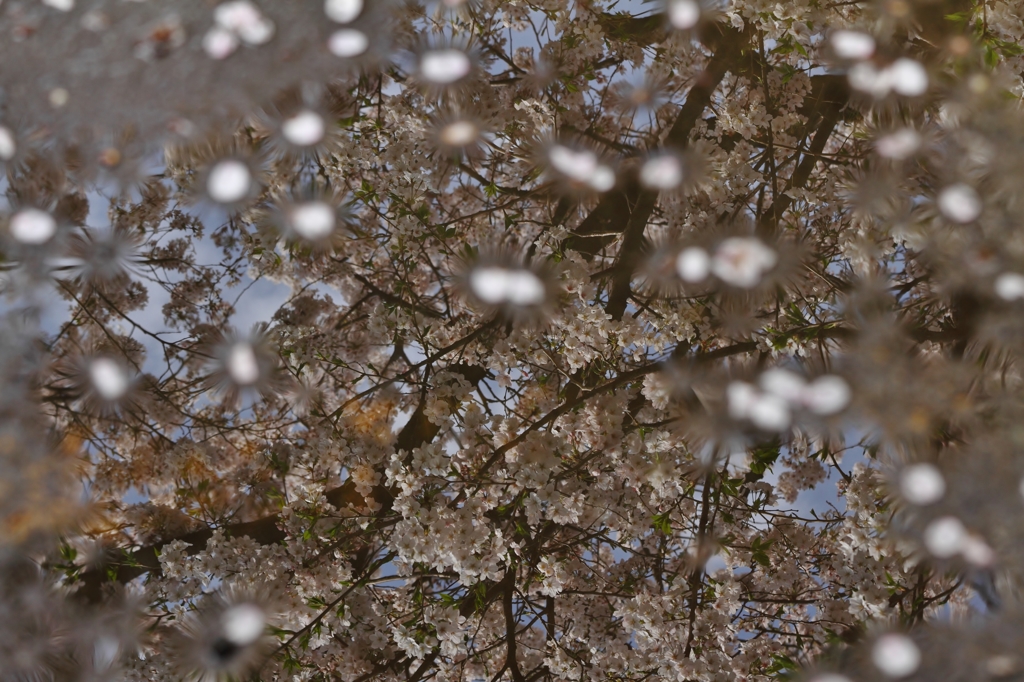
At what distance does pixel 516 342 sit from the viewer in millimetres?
2000

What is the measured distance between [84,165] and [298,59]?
0.48 m

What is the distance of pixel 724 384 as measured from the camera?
135 cm

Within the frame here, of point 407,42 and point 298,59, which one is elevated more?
point 298,59

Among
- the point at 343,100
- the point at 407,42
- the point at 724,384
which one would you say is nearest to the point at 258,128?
the point at 407,42

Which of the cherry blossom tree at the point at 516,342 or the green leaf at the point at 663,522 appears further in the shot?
the green leaf at the point at 663,522

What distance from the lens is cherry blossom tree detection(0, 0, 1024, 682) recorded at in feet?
3.90

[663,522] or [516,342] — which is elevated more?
[516,342]

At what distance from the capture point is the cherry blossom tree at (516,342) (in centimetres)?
119

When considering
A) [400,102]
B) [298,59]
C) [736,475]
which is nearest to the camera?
[298,59]

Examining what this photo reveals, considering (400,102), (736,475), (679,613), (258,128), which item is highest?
(258,128)

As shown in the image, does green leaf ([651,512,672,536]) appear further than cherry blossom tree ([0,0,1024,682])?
Yes

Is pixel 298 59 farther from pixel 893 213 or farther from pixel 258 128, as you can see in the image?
pixel 893 213

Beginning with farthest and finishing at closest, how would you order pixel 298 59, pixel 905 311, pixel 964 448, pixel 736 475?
pixel 736 475 → pixel 905 311 → pixel 298 59 → pixel 964 448

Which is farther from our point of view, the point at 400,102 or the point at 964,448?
the point at 400,102
